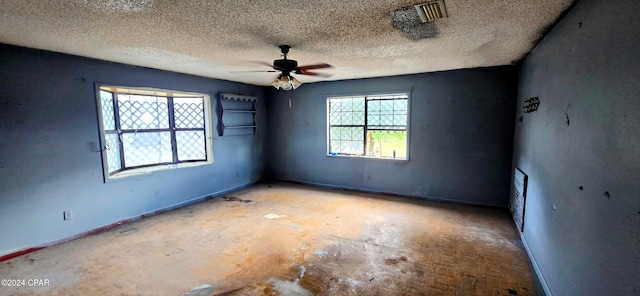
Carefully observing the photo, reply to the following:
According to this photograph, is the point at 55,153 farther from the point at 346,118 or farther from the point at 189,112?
the point at 346,118

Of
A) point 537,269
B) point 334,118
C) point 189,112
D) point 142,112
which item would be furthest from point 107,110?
point 537,269

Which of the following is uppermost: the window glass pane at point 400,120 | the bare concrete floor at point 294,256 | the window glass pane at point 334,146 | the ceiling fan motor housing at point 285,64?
the ceiling fan motor housing at point 285,64

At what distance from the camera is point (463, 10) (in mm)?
2031

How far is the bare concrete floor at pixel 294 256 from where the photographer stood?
240 cm

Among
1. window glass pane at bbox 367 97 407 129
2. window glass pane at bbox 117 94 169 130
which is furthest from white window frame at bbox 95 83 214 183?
window glass pane at bbox 367 97 407 129

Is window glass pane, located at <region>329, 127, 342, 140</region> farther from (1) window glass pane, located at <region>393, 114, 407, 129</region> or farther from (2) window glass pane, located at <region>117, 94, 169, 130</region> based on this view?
(2) window glass pane, located at <region>117, 94, 169, 130</region>

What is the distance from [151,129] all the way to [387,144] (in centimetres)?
424

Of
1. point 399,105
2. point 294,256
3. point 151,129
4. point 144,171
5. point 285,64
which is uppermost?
point 285,64

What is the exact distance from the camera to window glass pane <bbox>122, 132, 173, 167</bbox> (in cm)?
420

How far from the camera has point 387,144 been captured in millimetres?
5242

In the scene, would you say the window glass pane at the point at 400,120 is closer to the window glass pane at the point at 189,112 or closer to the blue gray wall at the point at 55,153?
the window glass pane at the point at 189,112

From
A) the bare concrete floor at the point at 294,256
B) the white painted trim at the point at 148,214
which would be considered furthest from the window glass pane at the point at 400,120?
the white painted trim at the point at 148,214

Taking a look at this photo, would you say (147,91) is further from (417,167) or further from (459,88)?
(459,88)

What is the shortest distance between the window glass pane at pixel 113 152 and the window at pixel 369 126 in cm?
376
